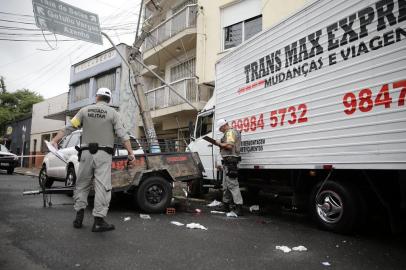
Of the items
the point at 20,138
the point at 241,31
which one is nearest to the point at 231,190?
the point at 241,31

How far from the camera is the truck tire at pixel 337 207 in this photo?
4.64 m

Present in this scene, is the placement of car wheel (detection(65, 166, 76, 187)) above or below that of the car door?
below

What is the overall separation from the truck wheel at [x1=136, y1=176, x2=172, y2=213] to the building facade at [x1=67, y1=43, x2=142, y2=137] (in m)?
12.4

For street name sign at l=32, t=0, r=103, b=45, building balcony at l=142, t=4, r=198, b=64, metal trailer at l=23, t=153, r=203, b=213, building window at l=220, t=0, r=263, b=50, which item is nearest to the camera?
metal trailer at l=23, t=153, r=203, b=213


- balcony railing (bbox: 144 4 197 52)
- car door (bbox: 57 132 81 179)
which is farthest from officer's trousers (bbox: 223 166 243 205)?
balcony railing (bbox: 144 4 197 52)

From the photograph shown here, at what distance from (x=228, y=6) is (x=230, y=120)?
328 inches

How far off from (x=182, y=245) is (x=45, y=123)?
28281mm

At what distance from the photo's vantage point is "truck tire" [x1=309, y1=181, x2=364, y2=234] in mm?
4645

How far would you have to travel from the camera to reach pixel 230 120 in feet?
24.0

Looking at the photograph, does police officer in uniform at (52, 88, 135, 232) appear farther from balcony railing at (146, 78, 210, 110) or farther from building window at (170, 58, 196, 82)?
building window at (170, 58, 196, 82)

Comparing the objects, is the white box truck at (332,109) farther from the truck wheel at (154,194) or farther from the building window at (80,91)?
the building window at (80,91)

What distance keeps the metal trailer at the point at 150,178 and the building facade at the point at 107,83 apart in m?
12.2

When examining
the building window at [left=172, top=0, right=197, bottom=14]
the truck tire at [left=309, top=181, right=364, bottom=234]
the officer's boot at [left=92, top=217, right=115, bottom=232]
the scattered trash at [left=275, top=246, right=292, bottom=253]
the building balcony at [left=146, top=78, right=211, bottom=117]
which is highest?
the building window at [left=172, top=0, right=197, bottom=14]

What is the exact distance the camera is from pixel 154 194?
246 inches
